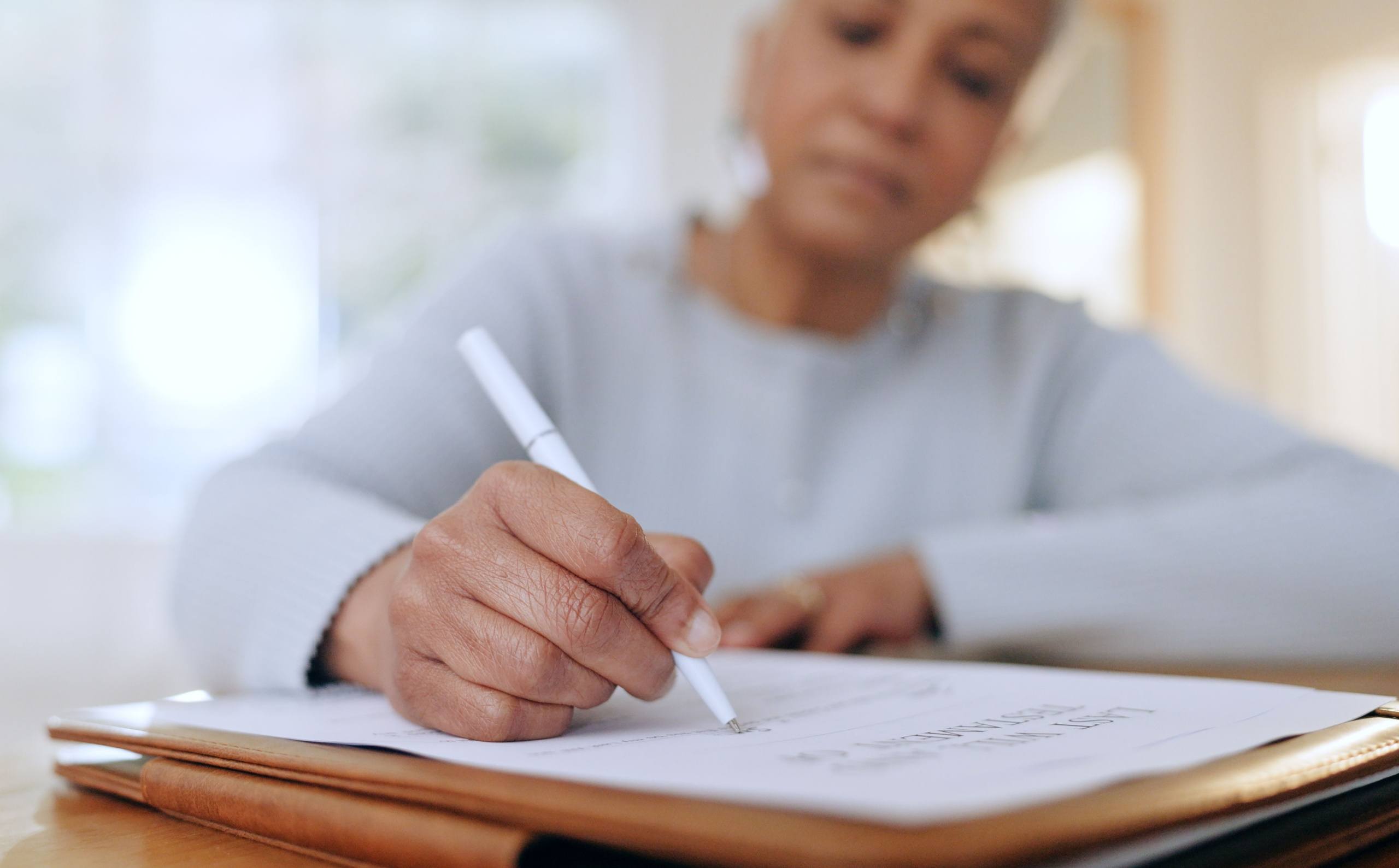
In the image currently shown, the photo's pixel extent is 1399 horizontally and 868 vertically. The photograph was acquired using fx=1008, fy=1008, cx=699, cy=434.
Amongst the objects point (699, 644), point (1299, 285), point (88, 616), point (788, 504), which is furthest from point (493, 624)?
point (1299, 285)

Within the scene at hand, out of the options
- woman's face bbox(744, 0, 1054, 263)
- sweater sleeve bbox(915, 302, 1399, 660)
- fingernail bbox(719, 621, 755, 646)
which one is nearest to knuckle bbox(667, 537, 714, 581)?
fingernail bbox(719, 621, 755, 646)

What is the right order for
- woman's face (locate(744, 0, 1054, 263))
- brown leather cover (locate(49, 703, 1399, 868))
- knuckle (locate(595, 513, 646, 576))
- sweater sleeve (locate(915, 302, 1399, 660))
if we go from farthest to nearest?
woman's face (locate(744, 0, 1054, 263))
sweater sleeve (locate(915, 302, 1399, 660))
knuckle (locate(595, 513, 646, 576))
brown leather cover (locate(49, 703, 1399, 868))

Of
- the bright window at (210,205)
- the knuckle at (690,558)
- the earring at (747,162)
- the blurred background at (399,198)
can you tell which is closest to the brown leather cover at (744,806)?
the knuckle at (690,558)

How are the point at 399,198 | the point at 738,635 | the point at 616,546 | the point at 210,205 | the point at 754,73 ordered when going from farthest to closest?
1. the point at 399,198
2. the point at 210,205
3. the point at 754,73
4. the point at 738,635
5. the point at 616,546

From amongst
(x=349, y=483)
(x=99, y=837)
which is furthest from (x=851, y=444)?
(x=99, y=837)

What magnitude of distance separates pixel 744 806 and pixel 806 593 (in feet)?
1.62

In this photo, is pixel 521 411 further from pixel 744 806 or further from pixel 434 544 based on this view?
pixel 744 806

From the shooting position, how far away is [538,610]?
310 millimetres

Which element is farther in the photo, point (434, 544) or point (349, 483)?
point (349, 483)

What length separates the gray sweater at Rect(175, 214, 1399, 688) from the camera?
57 centimetres

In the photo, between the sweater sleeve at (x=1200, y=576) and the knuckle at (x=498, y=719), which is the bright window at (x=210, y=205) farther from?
the knuckle at (x=498, y=719)

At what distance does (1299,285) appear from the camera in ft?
7.50

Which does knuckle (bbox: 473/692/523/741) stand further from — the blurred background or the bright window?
the bright window

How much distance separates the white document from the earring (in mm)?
Result: 617
